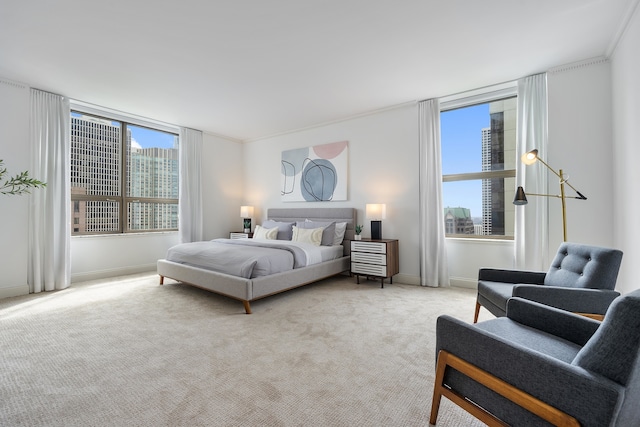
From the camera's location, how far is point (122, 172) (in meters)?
5.14

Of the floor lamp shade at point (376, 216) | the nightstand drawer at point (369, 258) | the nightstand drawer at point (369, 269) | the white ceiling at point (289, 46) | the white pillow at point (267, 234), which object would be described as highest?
the white ceiling at point (289, 46)

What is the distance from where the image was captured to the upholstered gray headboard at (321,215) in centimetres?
506

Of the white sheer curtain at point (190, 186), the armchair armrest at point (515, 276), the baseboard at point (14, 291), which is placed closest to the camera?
the armchair armrest at point (515, 276)

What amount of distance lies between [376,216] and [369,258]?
0.66 metres

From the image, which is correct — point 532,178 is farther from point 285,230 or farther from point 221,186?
point 221,186

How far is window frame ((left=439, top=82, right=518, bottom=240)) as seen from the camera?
3.99 metres

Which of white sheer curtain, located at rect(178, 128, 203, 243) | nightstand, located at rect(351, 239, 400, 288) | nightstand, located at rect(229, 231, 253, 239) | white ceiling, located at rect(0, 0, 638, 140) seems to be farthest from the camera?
nightstand, located at rect(229, 231, 253, 239)

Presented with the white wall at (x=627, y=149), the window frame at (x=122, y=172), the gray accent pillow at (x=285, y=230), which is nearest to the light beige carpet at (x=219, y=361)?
the white wall at (x=627, y=149)

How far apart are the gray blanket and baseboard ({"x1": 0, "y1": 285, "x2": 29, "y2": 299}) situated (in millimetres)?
1780

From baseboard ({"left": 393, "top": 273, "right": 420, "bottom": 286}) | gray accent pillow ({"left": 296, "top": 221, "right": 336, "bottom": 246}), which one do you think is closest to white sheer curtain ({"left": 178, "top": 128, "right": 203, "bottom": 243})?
gray accent pillow ({"left": 296, "top": 221, "right": 336, "bottom": 246})

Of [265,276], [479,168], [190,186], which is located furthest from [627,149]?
[190,186]

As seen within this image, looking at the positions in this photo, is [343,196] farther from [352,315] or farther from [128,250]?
[128,250]

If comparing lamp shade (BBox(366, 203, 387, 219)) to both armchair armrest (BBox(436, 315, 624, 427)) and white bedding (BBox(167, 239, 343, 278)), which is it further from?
armchair armrest (BBox(436, 315, 624, 427))

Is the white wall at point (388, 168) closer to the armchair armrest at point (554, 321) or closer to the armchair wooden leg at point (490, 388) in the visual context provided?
the armchair armrest at point (554, 321)
